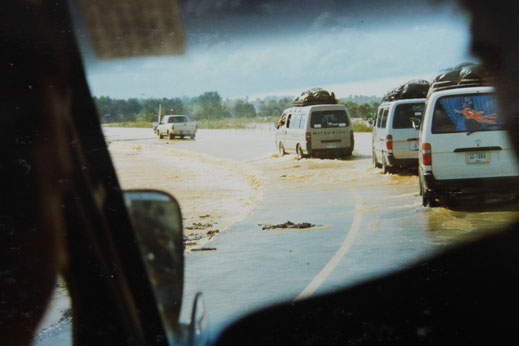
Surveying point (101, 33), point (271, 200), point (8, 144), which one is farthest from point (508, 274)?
point (271, 200)

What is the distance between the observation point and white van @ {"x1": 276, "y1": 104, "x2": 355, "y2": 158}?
912 inches

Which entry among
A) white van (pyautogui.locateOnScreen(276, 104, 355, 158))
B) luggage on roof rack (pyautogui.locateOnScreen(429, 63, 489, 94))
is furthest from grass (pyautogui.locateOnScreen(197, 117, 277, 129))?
luggage on roof rack (pyautogui.locateOnScreen(429, 63, 489, 94))

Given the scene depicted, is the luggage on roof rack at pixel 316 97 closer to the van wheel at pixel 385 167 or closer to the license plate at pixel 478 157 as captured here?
the van wheel at pixel 385 167

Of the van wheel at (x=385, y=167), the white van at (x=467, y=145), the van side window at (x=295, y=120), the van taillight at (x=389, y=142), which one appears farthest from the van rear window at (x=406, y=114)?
the van side window at (x=295, y=120)

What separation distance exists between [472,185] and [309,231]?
2966mm

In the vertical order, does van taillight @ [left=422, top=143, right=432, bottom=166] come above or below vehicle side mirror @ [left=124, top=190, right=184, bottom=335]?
below

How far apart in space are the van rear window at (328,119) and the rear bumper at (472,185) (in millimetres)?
12633

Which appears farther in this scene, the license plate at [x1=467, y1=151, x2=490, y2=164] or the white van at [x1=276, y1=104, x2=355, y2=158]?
the white van at [x1=276, y1=104, x2=355, y2=158]

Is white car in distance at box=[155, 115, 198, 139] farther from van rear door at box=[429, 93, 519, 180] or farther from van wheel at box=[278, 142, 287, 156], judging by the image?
van rear door at box=[429, 93, 519, 180]

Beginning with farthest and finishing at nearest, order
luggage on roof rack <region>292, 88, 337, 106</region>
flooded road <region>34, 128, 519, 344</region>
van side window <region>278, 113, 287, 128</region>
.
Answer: van side window <region>278, 113, 287, 128</region>, luggage on roof rack <region>292, 88, 337, 106</region>, flooded road <region>34, 128, 519, 344</region>

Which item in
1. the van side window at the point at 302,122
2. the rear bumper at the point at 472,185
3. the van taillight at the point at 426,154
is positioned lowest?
the rear bumper at the point at 472,185

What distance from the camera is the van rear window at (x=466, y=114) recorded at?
10320 mm

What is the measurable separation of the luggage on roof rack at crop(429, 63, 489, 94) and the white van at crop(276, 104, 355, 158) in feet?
33.9

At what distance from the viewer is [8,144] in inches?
188
